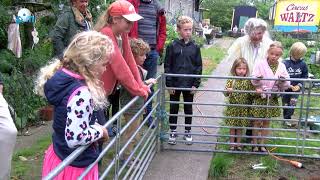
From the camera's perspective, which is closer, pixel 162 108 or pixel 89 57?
pixel 89 57

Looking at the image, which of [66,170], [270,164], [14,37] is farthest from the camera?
[14,37]

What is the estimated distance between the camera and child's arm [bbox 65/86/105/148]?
2504 millimetres

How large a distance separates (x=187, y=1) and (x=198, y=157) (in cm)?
2992

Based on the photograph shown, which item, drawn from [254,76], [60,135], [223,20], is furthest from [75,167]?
[223,20]

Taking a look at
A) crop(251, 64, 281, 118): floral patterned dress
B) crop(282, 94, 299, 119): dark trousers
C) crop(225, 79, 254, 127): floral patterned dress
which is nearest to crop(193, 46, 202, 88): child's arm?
crop(225, 79, 254, 127): floral patterned dress

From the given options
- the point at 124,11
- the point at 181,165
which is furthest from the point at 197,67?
the point at 124,11

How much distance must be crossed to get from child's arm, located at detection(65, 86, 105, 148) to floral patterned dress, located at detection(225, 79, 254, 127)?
297 cm

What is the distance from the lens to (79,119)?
251 cm

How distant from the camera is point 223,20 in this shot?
176ft

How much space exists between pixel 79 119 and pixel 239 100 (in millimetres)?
3086

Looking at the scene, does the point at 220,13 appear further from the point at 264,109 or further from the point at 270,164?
the point at 270,164

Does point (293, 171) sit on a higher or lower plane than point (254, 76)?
lower

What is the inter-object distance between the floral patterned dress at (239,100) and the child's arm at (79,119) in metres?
2.97

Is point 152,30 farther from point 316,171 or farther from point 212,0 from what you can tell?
point 212,0
